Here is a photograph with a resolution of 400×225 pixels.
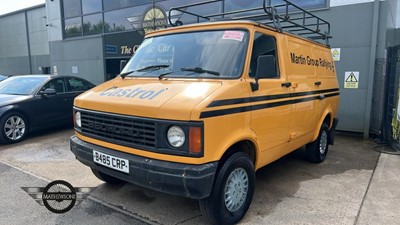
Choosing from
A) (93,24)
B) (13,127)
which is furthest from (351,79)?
(93,24)

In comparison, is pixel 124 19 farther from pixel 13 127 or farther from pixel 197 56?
pixel 197 56

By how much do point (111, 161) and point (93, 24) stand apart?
11122 mm

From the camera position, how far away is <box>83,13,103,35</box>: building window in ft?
41.7

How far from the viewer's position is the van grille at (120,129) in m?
2.94

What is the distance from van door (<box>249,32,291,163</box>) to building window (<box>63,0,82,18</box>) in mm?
11791

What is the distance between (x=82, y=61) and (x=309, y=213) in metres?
11.9

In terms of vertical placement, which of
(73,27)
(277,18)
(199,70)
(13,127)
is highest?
(73,27)

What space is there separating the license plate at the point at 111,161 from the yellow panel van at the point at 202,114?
0.01 m

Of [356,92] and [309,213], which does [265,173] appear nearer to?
[309,213]

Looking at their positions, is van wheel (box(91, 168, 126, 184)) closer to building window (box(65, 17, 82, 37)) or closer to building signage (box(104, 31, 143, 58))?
building signage (box(104, 31, 143, 58))

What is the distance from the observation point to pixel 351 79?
24.5 feet

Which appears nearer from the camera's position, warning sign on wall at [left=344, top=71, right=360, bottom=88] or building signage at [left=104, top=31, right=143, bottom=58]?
warning sign on wall at [left=344, top=71, right=360, bottom=88]

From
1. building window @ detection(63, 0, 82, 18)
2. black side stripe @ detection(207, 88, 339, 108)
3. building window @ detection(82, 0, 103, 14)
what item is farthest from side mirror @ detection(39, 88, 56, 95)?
building window @ detection(63, 0, 82, 18)

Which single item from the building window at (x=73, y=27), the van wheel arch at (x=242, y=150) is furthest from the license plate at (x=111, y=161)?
the building window at (x=73, y=27)
